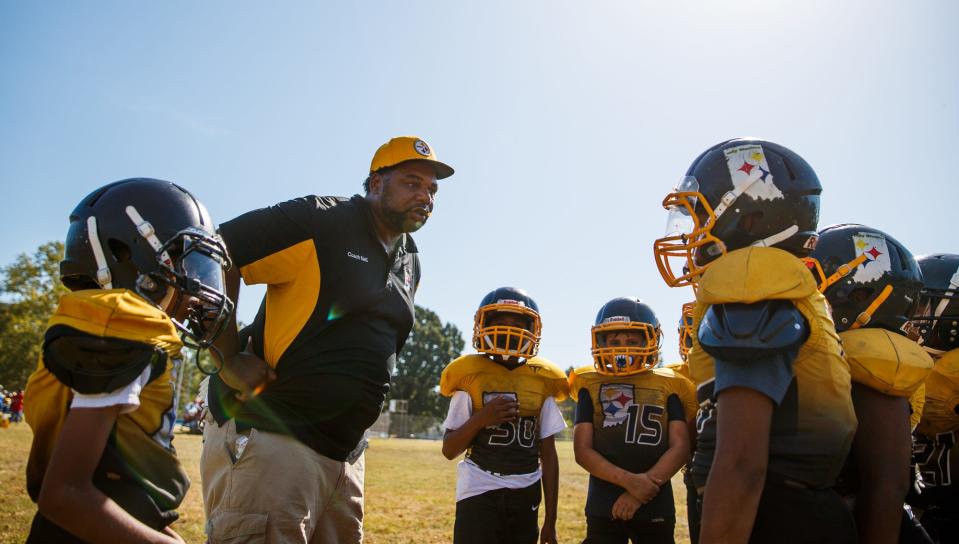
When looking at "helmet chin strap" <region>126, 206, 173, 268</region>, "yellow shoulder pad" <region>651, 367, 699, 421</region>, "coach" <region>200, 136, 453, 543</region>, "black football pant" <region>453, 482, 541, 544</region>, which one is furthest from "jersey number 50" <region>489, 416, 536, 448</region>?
"helmet chin strap" <region>126, 206, 173, 268</region>

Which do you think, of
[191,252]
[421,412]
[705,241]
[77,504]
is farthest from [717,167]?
[421,412]

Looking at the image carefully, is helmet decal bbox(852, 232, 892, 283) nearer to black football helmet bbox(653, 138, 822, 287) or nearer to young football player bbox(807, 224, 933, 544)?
young football player bbox(807, 224, 933, 544)

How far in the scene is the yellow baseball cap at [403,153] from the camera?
3711mm

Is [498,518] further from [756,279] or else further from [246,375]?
[756,279]

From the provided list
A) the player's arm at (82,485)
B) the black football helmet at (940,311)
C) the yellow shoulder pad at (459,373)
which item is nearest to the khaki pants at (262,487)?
the player's arm at (82,485)

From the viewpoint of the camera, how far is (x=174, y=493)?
2.16 metres

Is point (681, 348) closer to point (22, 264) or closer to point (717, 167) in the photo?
point (717, 167)

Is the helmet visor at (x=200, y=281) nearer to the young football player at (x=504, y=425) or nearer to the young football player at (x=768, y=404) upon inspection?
the young football player at (x=768, y=404)

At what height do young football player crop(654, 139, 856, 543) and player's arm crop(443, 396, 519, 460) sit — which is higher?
young football player crop(654, 139, 856, 543)

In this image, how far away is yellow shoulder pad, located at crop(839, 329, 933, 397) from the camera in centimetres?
241

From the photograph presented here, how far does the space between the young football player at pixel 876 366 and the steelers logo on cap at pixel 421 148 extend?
7.19 feet

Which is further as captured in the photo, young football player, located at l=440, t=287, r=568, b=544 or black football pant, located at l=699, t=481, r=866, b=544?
young football player, located at l=440, t=287, r=568, b=544

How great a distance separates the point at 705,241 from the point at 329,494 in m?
2.11

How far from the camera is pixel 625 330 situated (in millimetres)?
4914
